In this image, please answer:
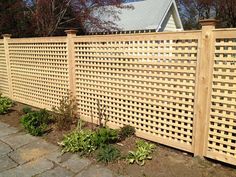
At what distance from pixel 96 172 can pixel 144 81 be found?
166 centimetres

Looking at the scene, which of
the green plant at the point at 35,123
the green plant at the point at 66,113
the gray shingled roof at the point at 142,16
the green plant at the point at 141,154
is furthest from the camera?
the gray shingled roof at the point at 142,16

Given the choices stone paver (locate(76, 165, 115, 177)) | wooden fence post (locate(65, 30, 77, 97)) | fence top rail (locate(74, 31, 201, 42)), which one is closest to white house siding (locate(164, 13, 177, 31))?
wooden fence post (locate(65, 30, 77, 97))

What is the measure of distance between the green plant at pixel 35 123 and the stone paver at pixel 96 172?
1730 millimetres

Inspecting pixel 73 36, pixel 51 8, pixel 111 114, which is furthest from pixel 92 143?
pixel 51 8

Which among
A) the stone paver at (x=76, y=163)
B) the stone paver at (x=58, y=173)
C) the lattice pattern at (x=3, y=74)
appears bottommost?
the stone paver at (x=58, y=173)

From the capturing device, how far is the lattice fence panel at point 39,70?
584cm

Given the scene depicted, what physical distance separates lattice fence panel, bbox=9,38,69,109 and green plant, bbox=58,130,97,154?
5.87ft

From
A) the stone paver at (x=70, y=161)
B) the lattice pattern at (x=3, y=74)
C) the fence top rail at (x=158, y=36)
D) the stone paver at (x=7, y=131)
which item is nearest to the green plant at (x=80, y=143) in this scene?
the stone paver at (x=70, y=161)

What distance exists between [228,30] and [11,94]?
6.40 metres

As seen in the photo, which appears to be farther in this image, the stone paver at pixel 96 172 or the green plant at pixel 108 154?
the green plant at pixel 108 154

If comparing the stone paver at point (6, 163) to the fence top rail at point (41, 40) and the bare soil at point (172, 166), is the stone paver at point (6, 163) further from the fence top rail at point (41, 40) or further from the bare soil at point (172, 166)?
the fence top rail at point (41, 40)

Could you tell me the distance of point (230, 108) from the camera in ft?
11.2

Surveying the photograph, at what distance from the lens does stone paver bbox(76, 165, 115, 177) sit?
346 centimetres

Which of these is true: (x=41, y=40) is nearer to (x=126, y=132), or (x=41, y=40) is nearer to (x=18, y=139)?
(x=18, y=139)
